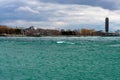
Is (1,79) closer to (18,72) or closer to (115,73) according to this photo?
(18,72)

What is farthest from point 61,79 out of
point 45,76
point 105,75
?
point 105,75

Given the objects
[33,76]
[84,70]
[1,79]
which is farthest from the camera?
[84,70]

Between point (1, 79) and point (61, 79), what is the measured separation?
12.4 ft

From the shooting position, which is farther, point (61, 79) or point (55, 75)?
point (55, 75)

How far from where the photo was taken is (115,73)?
25.0 meters

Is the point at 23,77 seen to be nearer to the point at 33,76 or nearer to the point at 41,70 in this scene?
the point at 33,76

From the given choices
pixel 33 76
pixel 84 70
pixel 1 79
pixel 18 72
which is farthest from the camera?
pixel 84 70

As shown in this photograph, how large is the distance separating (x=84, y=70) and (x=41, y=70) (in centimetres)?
326

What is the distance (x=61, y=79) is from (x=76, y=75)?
197 cm

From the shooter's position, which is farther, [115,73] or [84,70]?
[84,70]

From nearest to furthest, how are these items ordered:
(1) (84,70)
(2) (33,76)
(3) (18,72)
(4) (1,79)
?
(4) (1,79) → (2) (33,76) → (3) (18,72) → (1) (84,70)

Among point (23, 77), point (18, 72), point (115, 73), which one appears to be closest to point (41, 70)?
point (18, 72)

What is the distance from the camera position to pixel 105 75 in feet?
79.5

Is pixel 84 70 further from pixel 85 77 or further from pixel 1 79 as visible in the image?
pixel 1 79
